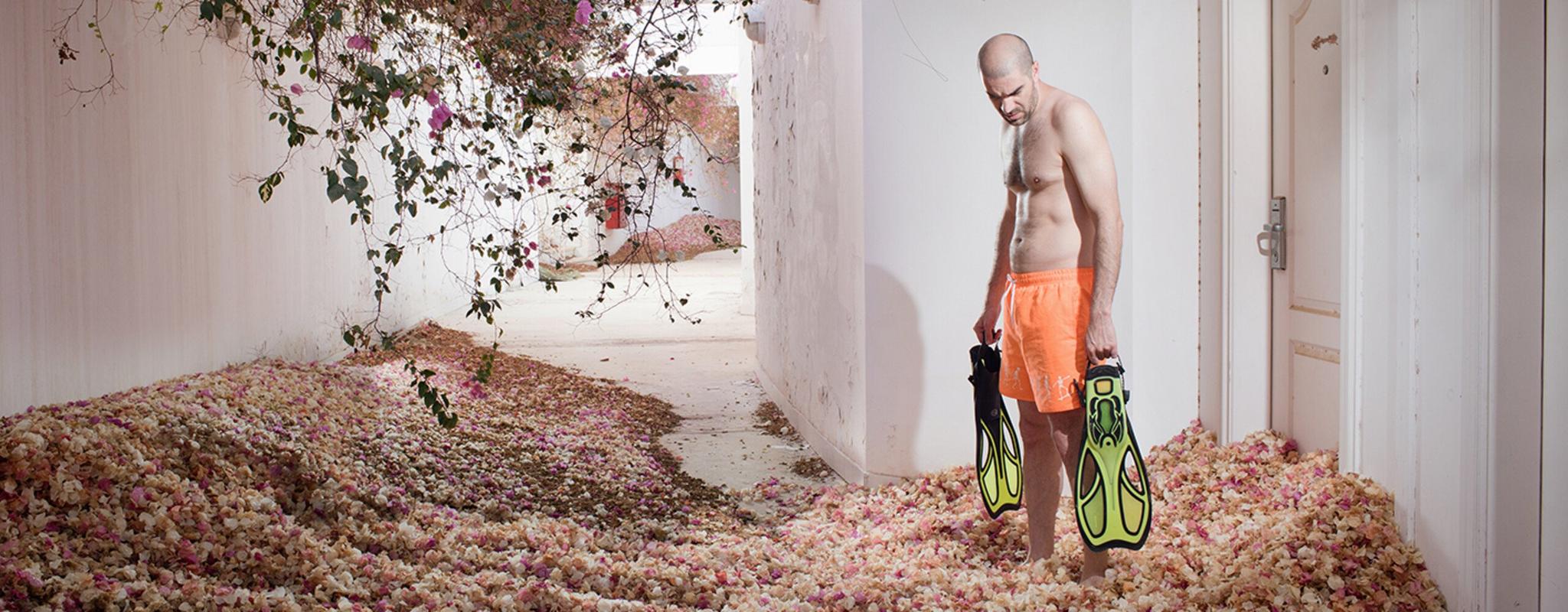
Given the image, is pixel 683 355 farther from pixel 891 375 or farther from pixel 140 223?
pixel 891 375

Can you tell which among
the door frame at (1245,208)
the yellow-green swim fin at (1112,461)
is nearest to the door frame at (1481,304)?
the yellow-green swim fin at (1112,461)

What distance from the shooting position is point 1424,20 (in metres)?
2.32

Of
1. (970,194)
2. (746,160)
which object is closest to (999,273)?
(970,194)

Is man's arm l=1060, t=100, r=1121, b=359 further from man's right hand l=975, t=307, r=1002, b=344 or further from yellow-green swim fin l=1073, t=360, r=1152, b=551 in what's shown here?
man's right hand l=975, t=307, r=1002, b=344

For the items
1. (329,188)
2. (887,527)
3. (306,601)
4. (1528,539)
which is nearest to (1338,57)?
(1528,539)

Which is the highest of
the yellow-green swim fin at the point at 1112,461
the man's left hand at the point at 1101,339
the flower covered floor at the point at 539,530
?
the man's left hand at the point at 1101,339

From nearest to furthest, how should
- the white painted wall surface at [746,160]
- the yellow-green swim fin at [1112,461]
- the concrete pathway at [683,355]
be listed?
A: the yellow-green swim fin at [1112,461], the concrete pathway at [683,355], the white painted wall surface at [746,160]

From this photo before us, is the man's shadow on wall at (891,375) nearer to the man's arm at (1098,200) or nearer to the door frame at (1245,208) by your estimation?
the door frame at (1245,208)

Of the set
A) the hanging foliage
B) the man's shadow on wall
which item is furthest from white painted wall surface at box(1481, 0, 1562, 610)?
the hanging foliage

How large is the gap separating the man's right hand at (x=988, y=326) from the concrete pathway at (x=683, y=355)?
4.29 feet

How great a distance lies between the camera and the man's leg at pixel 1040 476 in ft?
9.28

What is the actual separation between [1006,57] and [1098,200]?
40 cm

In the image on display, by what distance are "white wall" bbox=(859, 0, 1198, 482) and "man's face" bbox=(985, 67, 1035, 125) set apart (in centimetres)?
111

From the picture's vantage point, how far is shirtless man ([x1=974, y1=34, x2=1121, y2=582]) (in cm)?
255
